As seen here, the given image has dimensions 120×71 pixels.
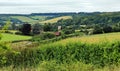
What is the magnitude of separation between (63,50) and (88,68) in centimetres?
1480

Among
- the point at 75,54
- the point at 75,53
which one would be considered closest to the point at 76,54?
the point at 75,53

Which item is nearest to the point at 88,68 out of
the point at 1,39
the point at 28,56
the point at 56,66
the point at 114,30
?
the point at 56,66

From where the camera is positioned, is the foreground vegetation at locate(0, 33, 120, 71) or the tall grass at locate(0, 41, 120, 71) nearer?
the foreground vegetation at locate(0, 33, 120, 71)

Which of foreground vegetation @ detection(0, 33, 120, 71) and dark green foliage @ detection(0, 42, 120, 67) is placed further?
dark green foliage @ detection(0, 42, 120, 67)

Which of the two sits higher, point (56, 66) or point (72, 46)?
point (56, 66)

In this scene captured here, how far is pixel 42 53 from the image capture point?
2512 centimetres

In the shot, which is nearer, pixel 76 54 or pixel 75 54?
pixel 75 54

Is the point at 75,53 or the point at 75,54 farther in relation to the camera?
the point at 75,53

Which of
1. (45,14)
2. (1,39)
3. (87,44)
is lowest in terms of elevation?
(45,14)

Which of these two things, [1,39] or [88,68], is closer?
[1,39]

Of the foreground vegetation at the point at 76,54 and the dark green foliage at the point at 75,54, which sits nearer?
the foreground vegetation at the point at 76,54

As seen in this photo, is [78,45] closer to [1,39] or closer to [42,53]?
[42,53]

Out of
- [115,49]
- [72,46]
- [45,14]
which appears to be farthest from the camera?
[45,14]

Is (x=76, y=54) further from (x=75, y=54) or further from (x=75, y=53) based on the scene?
(x=75, y=54)
